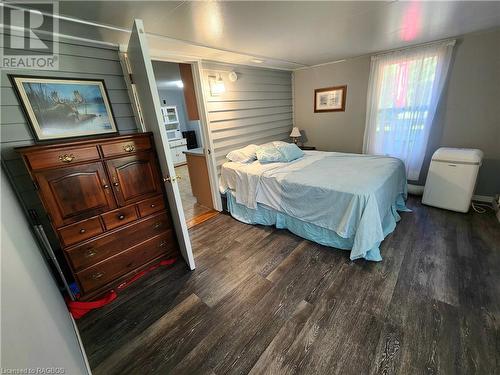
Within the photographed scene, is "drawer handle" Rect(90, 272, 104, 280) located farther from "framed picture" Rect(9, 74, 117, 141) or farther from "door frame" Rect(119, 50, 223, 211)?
"door frame" Rect(119, 50, 223, 211)

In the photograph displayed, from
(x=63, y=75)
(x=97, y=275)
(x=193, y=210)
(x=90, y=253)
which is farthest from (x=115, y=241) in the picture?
(x=193, y=210)

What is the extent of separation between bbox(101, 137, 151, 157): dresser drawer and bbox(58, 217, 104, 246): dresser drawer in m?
0.57

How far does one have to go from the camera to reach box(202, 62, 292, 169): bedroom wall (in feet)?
10.0

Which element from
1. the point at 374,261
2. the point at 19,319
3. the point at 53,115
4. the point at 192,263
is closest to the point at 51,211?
the point at 53,115

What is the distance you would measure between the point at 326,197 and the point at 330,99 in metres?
2.65

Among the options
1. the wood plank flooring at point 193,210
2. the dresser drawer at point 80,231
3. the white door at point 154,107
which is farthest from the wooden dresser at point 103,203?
the wood plank flooring at point 193,210

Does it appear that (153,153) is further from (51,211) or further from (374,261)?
(374,261)

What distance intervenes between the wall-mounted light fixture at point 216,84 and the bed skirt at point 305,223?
1458 mm

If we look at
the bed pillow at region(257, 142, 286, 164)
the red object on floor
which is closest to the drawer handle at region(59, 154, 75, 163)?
the red object on floor

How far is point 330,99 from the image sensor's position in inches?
155

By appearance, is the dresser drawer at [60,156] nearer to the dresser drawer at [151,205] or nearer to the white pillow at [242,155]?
the dresser drawer at [151,205]

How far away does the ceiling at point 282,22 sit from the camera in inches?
59.0

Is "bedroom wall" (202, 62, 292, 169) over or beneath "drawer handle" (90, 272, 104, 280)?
over

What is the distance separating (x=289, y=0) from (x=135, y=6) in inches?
42.3
